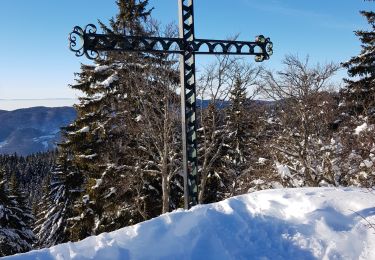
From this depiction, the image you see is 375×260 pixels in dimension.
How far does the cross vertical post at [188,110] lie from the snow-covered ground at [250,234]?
23.9 inches

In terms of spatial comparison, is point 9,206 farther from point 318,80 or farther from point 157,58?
point 318,80

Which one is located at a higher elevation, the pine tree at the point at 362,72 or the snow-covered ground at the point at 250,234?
the pine tree at the point at 362,72

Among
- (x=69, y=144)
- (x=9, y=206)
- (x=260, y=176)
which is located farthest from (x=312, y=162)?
(x=9, y=206)

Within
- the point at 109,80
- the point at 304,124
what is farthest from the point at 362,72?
the point at 109,80

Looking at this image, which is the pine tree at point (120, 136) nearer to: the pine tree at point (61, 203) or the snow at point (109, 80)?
the snow at point (109, 80)

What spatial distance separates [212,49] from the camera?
20.3ft

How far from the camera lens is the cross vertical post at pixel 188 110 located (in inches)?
236

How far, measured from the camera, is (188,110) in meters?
6.11

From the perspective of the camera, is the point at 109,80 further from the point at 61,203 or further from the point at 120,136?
the point at 61,203

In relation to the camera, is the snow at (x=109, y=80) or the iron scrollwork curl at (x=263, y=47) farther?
the snow at (x=109, y=80)

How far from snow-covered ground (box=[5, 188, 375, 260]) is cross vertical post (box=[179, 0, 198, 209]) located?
2.00ft

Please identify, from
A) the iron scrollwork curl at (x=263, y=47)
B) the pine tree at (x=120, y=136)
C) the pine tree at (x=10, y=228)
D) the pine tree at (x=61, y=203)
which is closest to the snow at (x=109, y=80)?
the pine tree at (x=120, y=136)

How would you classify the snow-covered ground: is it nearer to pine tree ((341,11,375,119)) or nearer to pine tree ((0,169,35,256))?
pine tree ((341,11,375,119))

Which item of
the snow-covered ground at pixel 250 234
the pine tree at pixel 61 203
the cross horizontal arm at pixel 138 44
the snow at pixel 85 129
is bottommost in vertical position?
the pine tree at pixel 61 203
